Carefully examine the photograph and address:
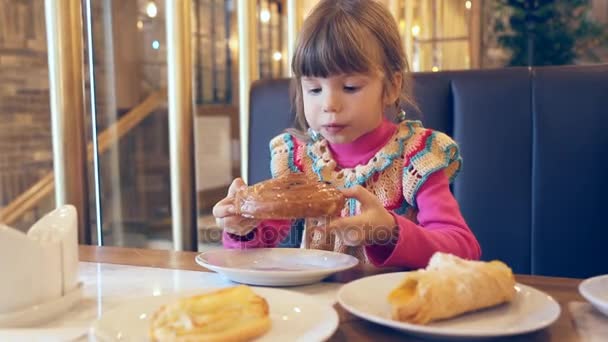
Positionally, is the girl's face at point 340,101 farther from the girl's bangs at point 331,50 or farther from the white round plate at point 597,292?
the white round plate at point 597,292

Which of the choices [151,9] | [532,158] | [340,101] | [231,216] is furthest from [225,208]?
[151,9]

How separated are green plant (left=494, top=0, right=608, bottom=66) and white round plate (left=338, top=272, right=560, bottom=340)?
13.2 ft

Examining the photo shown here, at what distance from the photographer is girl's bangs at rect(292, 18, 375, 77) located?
1174 mm

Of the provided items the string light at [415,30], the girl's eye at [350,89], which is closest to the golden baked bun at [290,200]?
the girl's eye at [350,89]

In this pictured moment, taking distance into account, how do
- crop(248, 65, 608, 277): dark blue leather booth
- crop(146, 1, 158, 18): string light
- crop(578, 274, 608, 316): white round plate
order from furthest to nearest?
crop(146, 1, 158, 18): string light
crop(248, 65, 608, 277): dark blue leather booth
crop(578, 274, 608, 316): white round plate

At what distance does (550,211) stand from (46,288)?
130cm

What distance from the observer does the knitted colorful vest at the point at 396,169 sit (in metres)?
1.26

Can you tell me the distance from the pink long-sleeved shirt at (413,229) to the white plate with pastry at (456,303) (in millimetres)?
275

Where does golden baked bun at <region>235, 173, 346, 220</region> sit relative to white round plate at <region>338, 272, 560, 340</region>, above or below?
above

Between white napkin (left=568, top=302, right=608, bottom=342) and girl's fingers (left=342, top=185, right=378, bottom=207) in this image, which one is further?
girl's fingers (left=342, top=185, right=378, bottom=207)

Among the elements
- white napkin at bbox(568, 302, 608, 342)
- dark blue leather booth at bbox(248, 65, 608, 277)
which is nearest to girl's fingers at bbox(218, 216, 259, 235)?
white napkin at bbox(568, 302, 608, 342)

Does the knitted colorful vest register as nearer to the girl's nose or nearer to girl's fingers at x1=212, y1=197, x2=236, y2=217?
the girl's nose

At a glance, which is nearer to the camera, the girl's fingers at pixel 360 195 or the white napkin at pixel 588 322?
the white napkin at pixel 588 322

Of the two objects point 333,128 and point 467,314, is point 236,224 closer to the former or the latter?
point 333,128
